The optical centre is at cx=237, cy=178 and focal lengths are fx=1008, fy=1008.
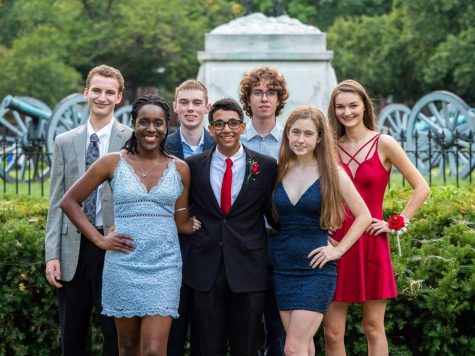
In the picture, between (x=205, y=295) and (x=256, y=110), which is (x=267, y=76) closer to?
(x=256, y=110)

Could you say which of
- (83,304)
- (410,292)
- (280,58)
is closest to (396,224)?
(410,292)

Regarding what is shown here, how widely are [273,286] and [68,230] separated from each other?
1.19 meters

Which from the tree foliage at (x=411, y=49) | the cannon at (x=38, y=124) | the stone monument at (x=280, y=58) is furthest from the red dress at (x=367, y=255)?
the tree foliage at (x=411, y=49)

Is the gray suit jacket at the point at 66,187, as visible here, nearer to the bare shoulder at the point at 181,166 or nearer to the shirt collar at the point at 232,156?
the bare shoulder at the point at 181,166

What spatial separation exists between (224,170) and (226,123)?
0.26 m

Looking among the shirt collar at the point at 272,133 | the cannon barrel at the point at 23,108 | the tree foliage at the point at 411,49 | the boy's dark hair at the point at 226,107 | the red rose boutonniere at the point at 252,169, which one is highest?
the tree foliage at the point at 411,49

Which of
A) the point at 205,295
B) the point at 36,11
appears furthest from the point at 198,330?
the point at 36,11

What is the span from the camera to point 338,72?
128 ft

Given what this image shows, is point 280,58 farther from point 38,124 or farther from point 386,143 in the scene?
point 386,143

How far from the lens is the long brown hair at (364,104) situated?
18.3 feet

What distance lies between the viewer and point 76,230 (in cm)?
559

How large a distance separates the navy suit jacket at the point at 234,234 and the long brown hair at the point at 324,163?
0.09 m

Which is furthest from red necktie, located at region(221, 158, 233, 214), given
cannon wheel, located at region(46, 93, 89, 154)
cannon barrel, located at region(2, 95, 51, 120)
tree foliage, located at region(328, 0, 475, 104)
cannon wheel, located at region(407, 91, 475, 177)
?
tree foliage, located at region(328, 0, 475, 104)

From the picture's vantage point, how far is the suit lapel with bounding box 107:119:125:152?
569 centimetres
